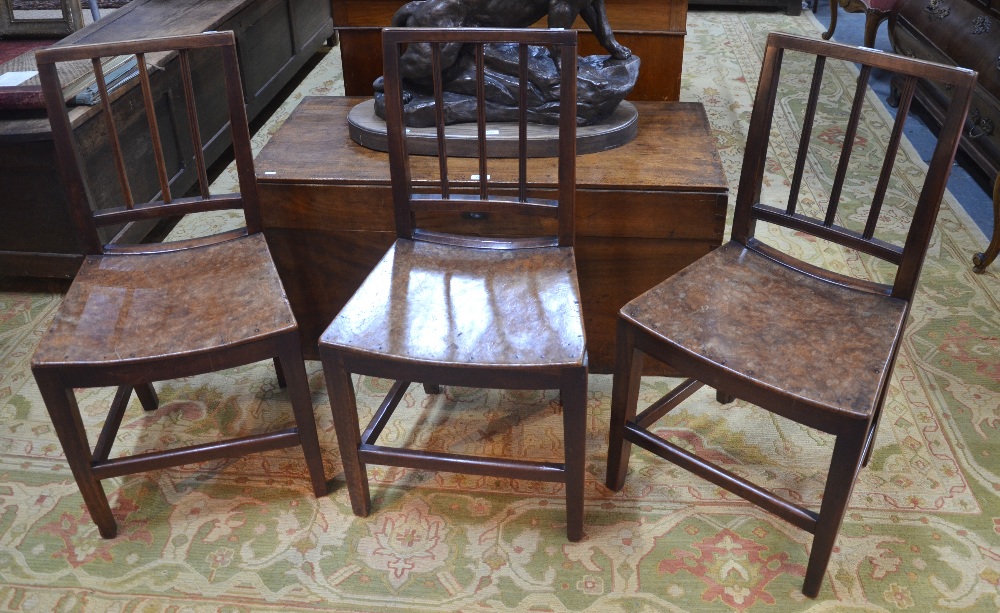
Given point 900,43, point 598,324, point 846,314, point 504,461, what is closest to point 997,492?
point 846,314

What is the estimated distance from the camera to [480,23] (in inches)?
84.8

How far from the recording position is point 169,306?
1684mm

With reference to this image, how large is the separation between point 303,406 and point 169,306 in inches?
13.1

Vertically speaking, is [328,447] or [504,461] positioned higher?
[504,461]

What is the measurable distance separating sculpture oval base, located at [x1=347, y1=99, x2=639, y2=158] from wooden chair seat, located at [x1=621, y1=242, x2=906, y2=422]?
0.50 metres

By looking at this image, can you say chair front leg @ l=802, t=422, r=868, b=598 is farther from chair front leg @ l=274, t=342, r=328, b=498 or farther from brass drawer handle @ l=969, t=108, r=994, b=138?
brass drawer handle @ l=969, t=108, r=994, b=138

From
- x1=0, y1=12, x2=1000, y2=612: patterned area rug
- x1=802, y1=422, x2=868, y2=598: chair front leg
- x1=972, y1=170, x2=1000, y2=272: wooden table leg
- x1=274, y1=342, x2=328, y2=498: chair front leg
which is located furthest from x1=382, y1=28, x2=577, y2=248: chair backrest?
x1=972, y1=170, x2=1000, y2=272: wooden table leg

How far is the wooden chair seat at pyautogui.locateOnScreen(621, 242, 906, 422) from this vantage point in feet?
4.73

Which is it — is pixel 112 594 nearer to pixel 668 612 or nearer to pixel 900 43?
pixel 668 612

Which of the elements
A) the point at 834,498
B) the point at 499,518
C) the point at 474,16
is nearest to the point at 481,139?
the point at 474,16

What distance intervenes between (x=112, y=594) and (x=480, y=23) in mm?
1561

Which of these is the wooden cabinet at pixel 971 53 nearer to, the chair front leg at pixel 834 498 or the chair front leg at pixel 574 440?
the chair front leg at pixel 834 498

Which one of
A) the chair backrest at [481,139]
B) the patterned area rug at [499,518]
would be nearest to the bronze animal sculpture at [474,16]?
the chair backrest at [481,139]

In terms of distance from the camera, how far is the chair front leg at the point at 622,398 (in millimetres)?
1637
